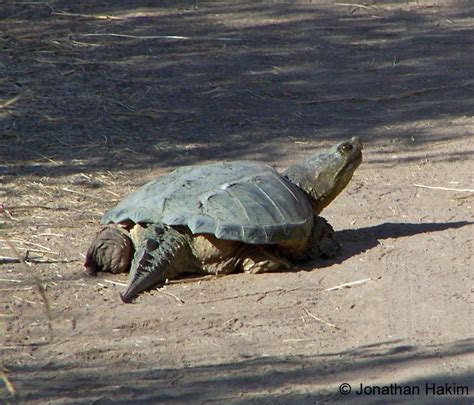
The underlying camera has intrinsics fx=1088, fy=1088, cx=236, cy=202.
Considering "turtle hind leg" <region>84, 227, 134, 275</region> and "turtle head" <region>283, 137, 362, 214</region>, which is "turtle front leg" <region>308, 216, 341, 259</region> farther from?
"turtle hind leg" <region>84, 227, 134, 275</region>

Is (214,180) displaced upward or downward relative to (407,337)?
upward

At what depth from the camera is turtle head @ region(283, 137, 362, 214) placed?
6.49 m

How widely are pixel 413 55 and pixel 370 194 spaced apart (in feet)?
→ 11.3

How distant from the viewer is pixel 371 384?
4.55m

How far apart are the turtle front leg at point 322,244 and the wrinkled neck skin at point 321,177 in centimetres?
28

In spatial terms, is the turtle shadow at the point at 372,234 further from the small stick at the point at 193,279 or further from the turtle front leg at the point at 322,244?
the small stick at the point at 193,279

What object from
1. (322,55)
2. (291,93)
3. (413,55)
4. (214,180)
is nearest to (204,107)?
(291,93)

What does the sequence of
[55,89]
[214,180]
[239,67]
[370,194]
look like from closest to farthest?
[214,180], [370,194], [55,89], [239,67]

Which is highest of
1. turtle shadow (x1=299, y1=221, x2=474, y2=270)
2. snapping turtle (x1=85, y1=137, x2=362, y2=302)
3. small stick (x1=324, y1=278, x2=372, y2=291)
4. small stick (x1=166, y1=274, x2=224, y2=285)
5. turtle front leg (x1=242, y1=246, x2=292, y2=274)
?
snapping turtle (x1=85, y1=137, x2=362, y2=302)

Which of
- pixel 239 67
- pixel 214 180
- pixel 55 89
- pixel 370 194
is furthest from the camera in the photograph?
pixel 239 67

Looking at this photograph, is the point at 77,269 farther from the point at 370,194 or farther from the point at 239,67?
the point at 239,67

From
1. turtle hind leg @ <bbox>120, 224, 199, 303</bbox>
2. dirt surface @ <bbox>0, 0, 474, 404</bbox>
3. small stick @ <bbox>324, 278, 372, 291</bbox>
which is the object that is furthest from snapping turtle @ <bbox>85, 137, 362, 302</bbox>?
small stick @ <bbox>324, 278, 372, 291</bbox>

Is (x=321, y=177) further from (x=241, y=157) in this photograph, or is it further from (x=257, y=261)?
(x=241, y=157)

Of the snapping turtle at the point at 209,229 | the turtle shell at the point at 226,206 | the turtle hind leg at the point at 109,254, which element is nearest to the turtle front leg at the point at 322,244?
the snapping turtle at the point at 209,229
